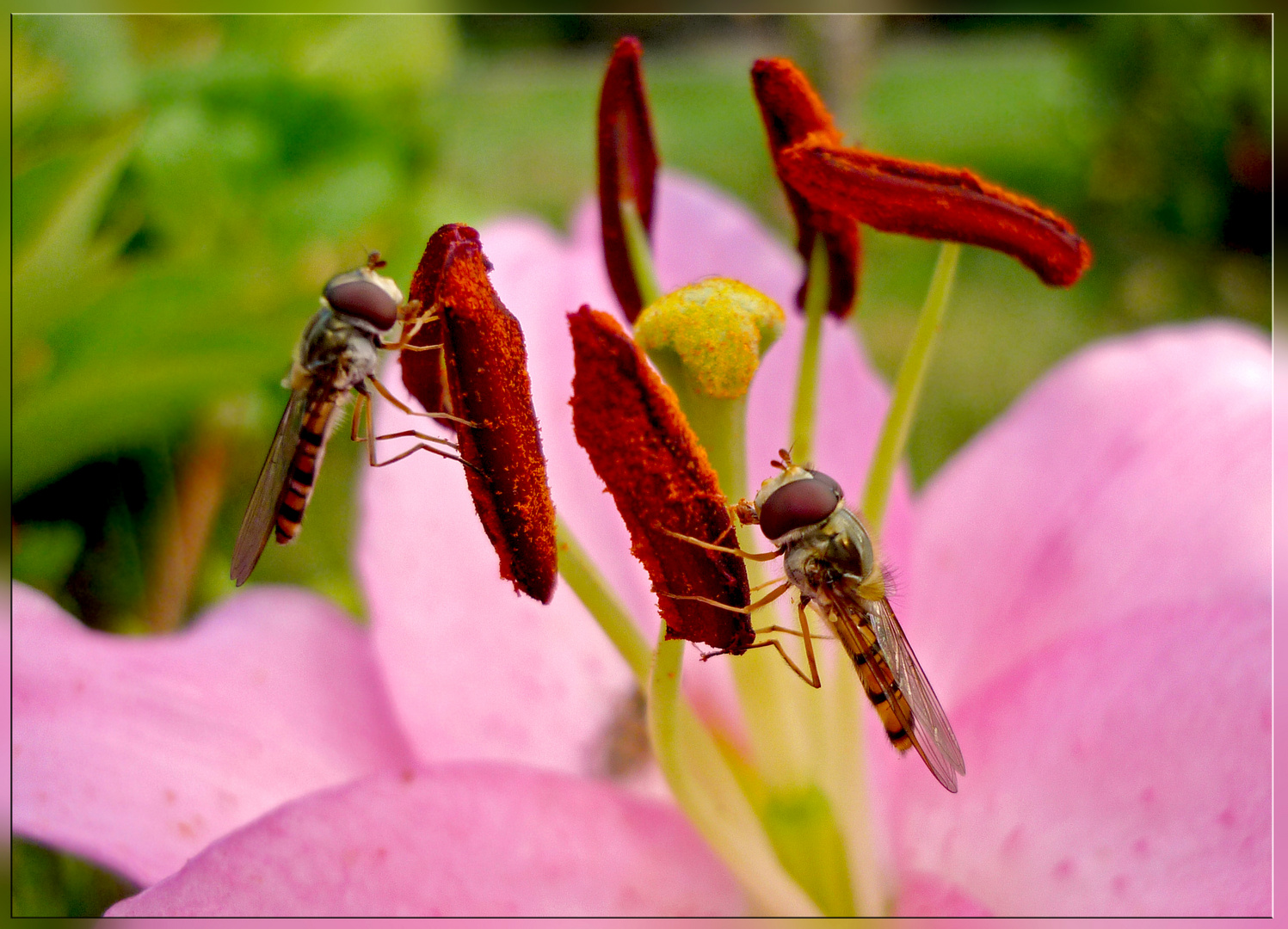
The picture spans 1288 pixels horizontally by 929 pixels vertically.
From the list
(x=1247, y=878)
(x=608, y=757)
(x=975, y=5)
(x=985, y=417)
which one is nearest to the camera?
(x=1247, y=878)

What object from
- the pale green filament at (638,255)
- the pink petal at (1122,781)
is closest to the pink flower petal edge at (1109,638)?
the pink petal at (1122,781)

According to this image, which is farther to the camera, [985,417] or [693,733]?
[985,417]

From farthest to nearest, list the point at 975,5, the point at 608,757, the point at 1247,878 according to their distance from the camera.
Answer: the point at 975,5 < the point at 608,757 < the point at 1247,878

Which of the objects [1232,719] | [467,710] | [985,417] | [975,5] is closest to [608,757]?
[467,710]

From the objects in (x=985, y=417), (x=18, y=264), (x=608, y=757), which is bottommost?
(x=985, y=417)

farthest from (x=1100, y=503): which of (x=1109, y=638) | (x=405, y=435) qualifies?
(x=405, y=435)

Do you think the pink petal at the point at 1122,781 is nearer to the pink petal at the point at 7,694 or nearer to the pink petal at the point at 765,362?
the pink petal at the point at 765,362

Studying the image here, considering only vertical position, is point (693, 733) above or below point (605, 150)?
below

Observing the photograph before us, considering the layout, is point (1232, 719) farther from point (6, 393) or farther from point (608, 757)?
point (6, 393)
